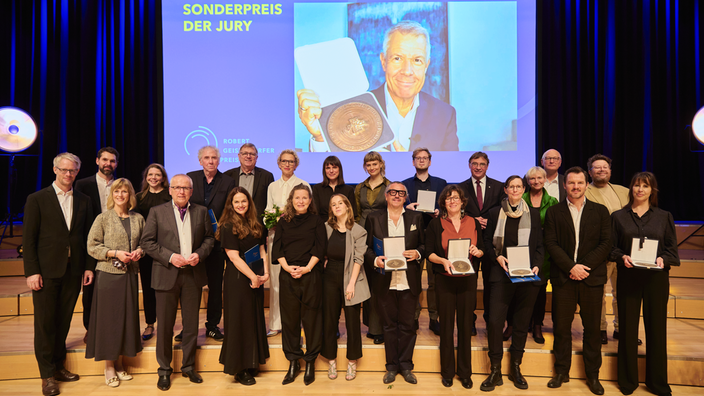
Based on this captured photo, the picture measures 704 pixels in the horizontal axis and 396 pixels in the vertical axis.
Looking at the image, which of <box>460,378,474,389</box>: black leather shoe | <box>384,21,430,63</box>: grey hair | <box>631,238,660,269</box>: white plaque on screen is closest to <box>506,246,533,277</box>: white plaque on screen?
<box>631,238,660,269</box>: white plaque on screen

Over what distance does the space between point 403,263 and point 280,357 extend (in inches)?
57.9

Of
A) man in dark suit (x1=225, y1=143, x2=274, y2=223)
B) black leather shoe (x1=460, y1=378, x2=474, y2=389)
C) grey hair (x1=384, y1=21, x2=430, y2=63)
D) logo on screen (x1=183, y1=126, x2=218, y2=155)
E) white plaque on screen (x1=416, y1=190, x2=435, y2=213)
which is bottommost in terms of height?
black leather shoe (x1=460, y1=378, x2=474, y2=389)

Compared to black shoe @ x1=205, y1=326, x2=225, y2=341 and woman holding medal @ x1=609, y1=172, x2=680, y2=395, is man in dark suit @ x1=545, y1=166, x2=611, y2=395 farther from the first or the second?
black shoe @ x1=205, y1=326, x2=225, y2=341

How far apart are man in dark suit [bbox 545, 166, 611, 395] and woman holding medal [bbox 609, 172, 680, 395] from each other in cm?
16

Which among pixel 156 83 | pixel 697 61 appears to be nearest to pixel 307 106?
pixel 156 83

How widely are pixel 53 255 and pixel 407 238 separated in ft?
8.96

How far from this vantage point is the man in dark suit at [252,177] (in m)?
3.93

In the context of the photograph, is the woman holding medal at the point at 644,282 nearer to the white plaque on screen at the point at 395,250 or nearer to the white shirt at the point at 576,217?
the white shirt at the point at 576,217

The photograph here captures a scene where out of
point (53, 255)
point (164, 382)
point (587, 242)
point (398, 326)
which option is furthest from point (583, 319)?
point (53, 255)

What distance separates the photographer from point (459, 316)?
3262 millimetres

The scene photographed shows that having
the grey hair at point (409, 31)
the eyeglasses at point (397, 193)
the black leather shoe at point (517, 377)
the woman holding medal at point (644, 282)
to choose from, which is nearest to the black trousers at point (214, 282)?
the eyeglasses at point (397, 193)

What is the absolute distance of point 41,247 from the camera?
3.17 meters

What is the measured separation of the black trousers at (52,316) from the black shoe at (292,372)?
181cm

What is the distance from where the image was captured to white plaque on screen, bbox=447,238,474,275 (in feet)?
9.86
